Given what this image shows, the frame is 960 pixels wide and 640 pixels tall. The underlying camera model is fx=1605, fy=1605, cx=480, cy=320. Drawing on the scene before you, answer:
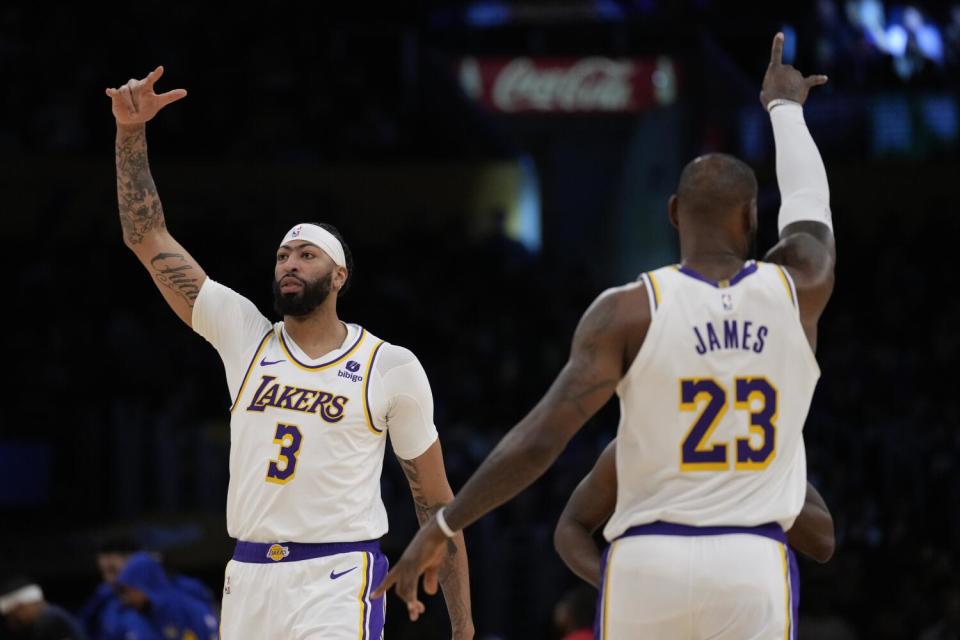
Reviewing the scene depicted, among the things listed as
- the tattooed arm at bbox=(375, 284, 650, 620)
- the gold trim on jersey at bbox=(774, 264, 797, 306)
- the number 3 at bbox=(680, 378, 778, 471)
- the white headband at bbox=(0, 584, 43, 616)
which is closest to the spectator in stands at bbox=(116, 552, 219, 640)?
the white headband at bbox=(0, 584, 43, 616)

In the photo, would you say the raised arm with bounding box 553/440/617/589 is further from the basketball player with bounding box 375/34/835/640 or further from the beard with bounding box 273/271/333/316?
the beard with bounding box 273/271/333/316

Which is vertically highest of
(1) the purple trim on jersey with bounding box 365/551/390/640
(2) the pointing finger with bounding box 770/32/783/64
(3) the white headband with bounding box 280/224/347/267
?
(2) the pointing finger with bounding box 770/32/783/64

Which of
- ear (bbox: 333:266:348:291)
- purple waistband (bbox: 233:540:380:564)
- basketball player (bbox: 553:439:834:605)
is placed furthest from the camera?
ear (bbox: 333:266:348:291)

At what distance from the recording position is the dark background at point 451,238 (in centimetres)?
1541

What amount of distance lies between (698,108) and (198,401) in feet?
30.3

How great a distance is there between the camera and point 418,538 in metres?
5.05

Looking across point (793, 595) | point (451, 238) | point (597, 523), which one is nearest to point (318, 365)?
point (597, 523)

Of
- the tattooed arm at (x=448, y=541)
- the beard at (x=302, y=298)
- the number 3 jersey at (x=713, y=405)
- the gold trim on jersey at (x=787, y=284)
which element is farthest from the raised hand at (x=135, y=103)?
the gold trim on jersey at (x=787, y=284)

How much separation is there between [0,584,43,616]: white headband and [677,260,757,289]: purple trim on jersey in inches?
269

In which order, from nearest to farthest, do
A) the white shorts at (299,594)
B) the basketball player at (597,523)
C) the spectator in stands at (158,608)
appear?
1. the basketball player at (597,523)
2. the white shorts at (299,594)
3. the spectator in stands at (158,608)

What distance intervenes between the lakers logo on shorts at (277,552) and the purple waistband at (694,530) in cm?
186

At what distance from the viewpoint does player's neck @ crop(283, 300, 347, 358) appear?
6.76 m

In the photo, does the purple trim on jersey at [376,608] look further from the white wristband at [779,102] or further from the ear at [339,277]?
the white wristband at [779,102]

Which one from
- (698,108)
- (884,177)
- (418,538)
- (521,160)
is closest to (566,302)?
(521,160)
